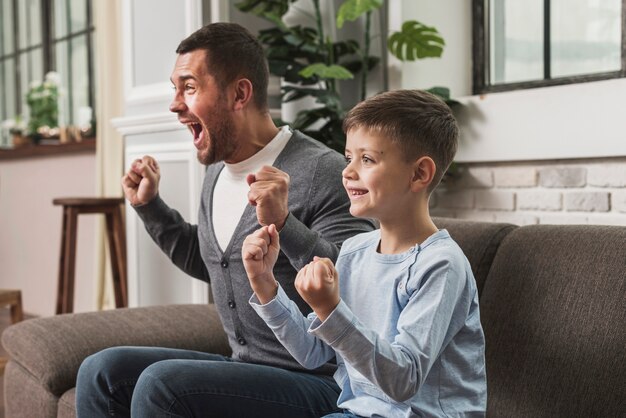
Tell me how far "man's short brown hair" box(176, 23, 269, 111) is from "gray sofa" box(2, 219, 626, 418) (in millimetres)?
575

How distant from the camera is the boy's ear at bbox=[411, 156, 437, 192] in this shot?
4.69 ft

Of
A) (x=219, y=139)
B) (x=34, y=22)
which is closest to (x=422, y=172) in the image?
(x=219, y=139)

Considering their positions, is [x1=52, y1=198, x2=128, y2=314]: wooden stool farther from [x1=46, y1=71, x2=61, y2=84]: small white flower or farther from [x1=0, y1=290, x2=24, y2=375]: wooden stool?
[x1=46, y1=71, x2=61, y2=84]: small white flower

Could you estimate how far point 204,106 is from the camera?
186cm

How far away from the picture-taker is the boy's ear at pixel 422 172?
143cm

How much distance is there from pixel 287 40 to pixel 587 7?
3.30 feet

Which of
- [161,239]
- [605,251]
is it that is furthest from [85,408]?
[605,251]

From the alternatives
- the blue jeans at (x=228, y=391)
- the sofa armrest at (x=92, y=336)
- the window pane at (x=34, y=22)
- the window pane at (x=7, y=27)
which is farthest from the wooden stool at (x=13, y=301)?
the window pane at (x=7, y=27)

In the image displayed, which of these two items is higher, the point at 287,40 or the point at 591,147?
the point at 287,40

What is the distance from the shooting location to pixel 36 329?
2.27 meters

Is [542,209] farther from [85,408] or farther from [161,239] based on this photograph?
[85,408]

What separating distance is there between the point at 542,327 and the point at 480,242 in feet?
0.92

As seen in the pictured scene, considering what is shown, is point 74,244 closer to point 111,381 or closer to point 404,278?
point 111,381

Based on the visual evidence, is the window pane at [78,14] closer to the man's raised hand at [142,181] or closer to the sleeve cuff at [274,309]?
the man's raised hand at [142,181]
